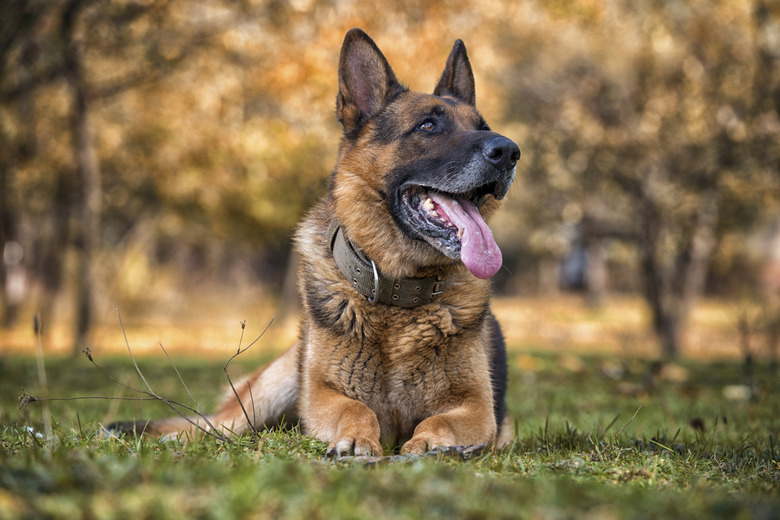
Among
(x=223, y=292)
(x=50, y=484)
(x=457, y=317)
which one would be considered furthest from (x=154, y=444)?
(x=223, y=292)

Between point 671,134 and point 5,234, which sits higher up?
point 671,134

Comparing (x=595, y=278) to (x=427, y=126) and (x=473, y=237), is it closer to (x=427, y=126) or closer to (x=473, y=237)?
(x=427, y=126)

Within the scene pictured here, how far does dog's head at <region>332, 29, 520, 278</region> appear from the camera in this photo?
12.8 ft

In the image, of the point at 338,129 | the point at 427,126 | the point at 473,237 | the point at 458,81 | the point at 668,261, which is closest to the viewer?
the point at 473,237

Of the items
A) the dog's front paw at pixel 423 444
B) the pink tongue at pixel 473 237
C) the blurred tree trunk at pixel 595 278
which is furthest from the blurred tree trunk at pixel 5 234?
the blurred tree trunk at pixel 595 278

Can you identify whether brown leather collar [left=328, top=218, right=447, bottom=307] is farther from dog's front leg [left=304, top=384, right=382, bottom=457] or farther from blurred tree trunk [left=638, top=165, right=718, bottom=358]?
blurred tree trunk [left=638, top=165, right=718, bottom=358]

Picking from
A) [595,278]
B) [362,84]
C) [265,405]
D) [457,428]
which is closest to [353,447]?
[457,428]

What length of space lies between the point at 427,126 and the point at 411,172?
40cm

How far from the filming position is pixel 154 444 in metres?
3.13

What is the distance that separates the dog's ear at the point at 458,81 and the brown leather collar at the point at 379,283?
1.57 metres

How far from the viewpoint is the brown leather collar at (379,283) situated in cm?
386

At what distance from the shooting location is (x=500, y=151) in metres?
3.89

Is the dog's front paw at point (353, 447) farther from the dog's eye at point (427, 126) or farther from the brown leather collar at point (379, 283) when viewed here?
the dog's eye at point (427, 126)

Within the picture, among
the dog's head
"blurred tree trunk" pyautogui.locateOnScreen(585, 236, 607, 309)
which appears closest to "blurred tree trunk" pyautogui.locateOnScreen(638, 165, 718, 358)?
the dog's head
